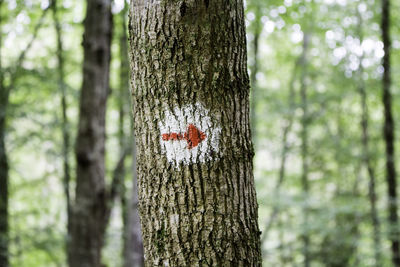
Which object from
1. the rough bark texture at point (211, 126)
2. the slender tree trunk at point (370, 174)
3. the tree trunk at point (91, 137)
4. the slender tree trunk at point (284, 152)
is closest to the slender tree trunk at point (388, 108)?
the slender tree trunk at point (370, 174)

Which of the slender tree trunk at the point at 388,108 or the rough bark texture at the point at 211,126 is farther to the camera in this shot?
the slender tree trunk at the point at 388,108

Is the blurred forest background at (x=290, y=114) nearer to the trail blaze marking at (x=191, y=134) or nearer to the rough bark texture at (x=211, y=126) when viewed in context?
the rough bark texture at (x=211, y=126)

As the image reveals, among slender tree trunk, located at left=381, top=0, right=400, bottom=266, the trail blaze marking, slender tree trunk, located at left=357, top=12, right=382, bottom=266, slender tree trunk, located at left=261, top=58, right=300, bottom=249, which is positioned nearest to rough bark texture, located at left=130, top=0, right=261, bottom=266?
the trail blaze marking

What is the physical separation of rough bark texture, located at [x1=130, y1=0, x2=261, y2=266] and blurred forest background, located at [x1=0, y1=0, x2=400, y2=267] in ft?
12.8

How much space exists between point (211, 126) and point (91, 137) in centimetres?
392

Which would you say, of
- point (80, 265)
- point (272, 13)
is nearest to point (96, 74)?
point (80, 265)

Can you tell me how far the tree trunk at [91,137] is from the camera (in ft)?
17.5

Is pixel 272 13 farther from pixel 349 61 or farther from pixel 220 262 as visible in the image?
pixel 220 262

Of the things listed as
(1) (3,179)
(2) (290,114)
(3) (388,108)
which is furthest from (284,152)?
(1) (3,179)

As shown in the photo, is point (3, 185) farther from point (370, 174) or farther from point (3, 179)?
point (370, 174)

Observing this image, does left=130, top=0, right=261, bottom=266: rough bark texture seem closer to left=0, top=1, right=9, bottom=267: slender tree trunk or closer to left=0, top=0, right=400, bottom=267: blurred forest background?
left=0, top=0, right=400, bottom=267: blurred forest background

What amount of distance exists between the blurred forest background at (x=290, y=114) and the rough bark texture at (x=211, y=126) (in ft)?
12.8

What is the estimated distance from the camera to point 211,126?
5.57ft

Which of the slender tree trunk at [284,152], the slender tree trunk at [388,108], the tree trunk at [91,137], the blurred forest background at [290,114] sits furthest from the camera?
the slender tree trunk at [284,152]
